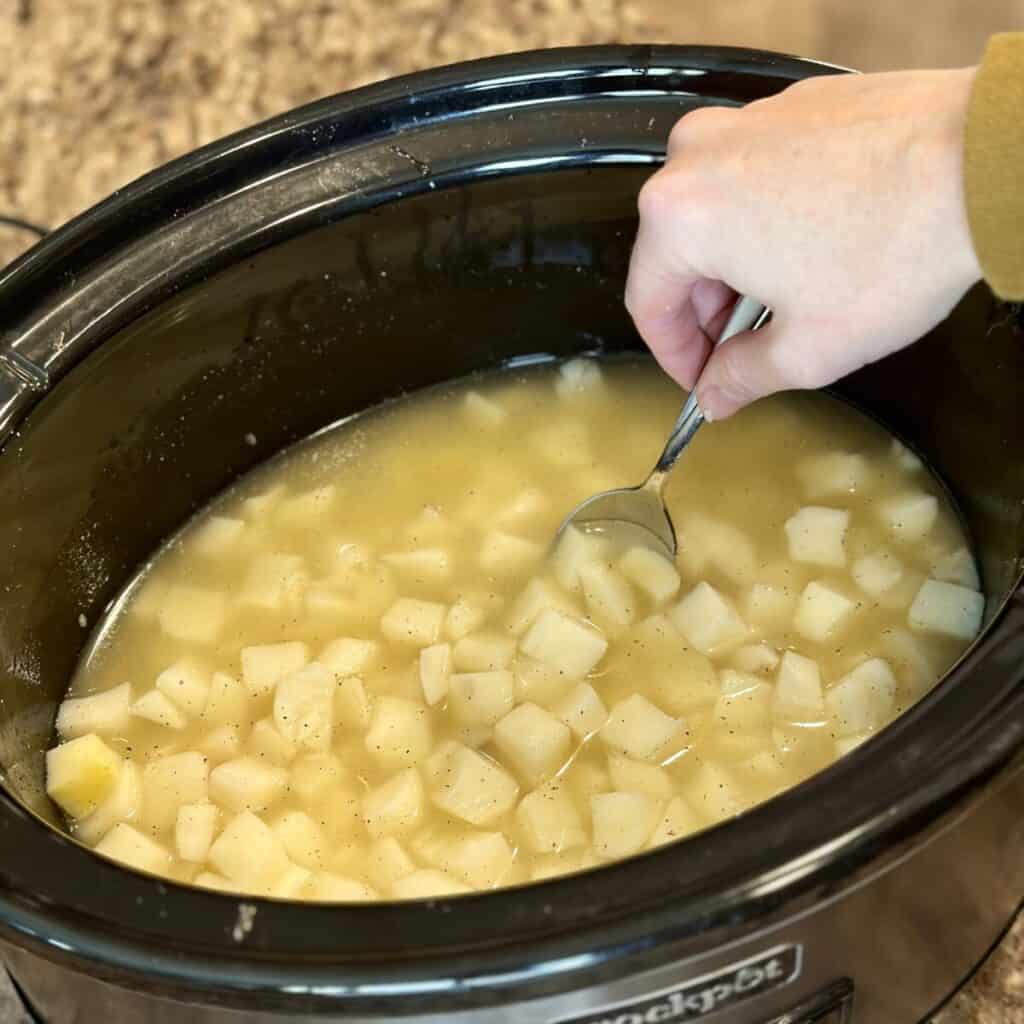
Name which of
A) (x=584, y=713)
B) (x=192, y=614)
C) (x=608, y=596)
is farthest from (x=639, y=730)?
(x=192, y=614)

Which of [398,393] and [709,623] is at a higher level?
[398,393]

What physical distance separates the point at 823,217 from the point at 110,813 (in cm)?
76

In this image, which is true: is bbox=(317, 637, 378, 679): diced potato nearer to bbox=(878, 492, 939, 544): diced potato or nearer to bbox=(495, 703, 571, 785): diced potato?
bbox=(495, 703, 571, 785): diced potato

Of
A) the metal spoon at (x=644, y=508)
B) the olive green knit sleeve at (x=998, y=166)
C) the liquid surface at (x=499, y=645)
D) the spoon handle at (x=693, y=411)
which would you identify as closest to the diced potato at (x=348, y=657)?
the liquid surface at (x=499, y=645)

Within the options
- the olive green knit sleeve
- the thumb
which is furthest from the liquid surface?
the olive green knit sleeve

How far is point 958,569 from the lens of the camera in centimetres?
127

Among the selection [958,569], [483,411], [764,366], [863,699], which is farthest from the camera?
[483,411]

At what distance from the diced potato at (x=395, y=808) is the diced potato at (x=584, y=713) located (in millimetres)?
135

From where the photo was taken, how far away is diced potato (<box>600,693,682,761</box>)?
1162mm

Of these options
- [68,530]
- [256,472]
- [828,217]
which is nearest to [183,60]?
[256,472]

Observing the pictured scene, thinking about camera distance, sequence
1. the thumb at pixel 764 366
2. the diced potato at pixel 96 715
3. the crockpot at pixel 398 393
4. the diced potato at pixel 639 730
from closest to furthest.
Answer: the crockpot at pixel 398 393 → the thumb at pixel 764 366 → the diced potato at pixel 639 730 → the diced potato at pixel 96 715

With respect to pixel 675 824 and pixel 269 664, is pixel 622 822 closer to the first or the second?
pixel 675 824

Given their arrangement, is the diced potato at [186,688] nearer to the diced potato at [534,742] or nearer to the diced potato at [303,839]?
the diced potato at [303,839]

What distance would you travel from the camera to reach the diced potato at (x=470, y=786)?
3.73 feet
